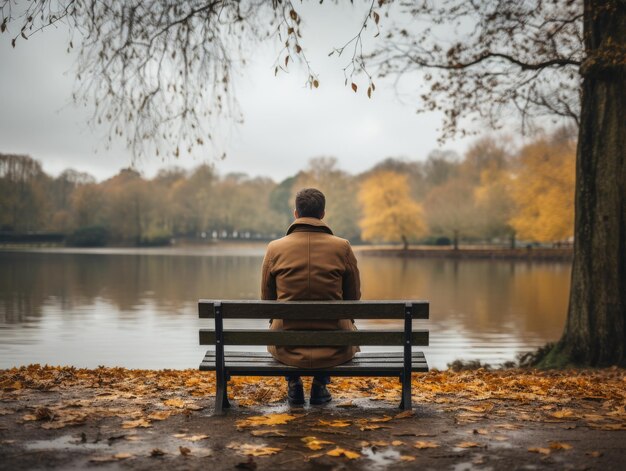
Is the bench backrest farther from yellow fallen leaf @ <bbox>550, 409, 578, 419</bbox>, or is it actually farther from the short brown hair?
yellow fallen leaf @ <bbox>550, 409, 578, 419</bbox>

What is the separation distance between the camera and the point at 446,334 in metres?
17.2

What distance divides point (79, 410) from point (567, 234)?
50153 mm

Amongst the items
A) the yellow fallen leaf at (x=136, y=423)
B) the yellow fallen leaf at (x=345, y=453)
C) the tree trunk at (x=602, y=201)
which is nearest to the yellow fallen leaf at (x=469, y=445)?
the yellow fallen leaf at (x=345, y=453)

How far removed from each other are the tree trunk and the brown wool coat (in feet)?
17.9

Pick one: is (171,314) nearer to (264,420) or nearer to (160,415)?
(160,415)

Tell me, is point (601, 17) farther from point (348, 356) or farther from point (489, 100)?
point (348, 356)

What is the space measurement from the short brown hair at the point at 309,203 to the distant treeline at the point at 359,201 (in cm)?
4663

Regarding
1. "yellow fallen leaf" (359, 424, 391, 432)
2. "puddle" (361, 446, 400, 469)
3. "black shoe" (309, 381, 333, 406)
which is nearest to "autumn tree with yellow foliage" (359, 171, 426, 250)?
"black shoe" (309, 381, 333, 406)

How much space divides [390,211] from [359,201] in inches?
385

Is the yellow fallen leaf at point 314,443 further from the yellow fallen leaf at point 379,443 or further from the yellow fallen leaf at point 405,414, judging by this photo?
the yellow fallen leaf at point 405,414

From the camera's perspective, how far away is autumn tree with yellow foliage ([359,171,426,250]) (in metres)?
72.0

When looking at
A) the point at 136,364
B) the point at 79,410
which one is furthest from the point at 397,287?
the point at 79,410

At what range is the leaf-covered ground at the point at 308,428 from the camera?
13.6ft

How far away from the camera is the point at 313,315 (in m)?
4.99
